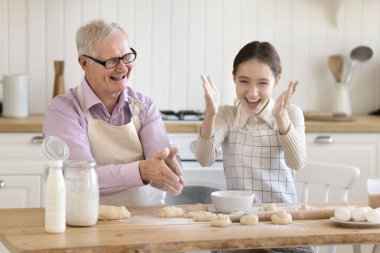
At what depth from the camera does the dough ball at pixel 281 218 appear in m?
2.26

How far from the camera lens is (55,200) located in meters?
2.10

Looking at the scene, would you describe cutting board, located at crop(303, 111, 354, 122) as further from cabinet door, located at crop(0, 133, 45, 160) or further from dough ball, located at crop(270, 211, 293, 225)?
dough ball, located at crop(270, 211, 293, 225)

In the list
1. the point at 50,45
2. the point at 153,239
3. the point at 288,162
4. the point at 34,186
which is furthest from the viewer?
the point at 50,45

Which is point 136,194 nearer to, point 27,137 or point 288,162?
point 288,162

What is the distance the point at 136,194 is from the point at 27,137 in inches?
48.9

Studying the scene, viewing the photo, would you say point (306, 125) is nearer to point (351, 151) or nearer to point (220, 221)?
point (351, 151)

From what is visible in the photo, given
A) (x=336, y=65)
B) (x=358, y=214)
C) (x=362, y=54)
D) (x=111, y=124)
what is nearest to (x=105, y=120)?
(x=111, y=124)

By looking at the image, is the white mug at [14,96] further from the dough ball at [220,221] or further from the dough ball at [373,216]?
the dough ball at [373,216]

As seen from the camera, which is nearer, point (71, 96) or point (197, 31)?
point (71, 96)

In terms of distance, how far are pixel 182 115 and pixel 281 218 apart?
2.00 meters

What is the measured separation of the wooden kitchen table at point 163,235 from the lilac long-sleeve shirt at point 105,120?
10.1 inches

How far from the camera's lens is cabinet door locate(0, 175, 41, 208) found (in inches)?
149

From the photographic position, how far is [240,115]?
287cm

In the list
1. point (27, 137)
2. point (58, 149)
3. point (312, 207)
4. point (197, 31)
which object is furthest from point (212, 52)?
point (58, 149)
